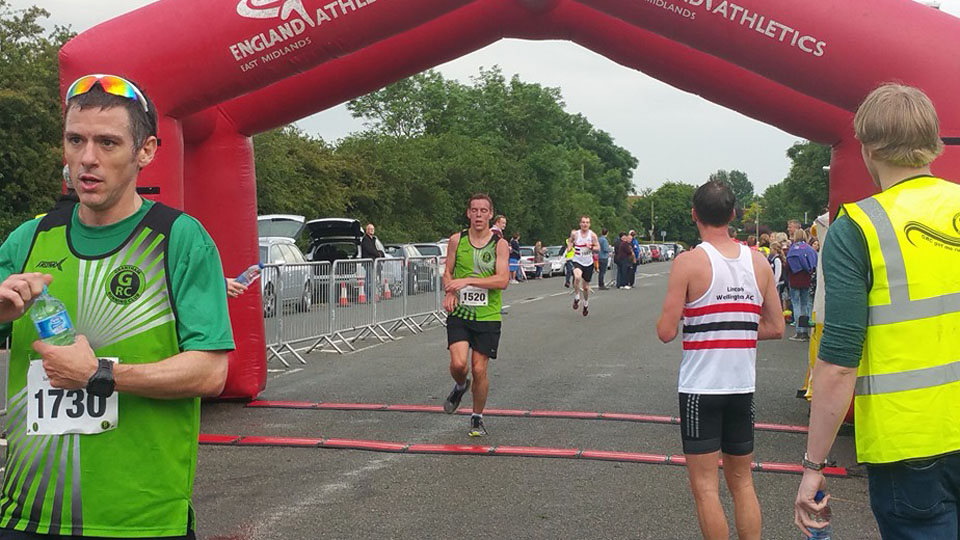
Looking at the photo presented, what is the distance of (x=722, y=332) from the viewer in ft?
14.4

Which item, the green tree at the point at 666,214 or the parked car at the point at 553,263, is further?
the green tree at the point at 666,214

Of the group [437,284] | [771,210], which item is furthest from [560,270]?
[771,210]

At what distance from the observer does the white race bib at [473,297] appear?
786cm

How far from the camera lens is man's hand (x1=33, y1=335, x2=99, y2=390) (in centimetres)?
228

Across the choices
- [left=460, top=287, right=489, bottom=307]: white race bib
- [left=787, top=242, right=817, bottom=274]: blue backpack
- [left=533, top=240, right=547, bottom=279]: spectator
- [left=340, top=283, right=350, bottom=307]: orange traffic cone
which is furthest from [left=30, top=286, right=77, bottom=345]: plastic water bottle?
[left=533, top=240, right=547, bottom=279]: spectator

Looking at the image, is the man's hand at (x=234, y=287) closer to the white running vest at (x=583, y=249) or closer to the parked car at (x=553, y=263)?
the white running vest at (x=583, y=249)

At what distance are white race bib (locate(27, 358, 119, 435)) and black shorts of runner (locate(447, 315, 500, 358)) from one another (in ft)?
18.1

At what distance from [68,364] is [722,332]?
9.83ft

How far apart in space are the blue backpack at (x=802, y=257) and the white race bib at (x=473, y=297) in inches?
316

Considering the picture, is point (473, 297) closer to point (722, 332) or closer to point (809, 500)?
point (722, 332)

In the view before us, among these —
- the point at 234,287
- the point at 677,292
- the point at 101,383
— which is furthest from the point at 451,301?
the point at 101,383

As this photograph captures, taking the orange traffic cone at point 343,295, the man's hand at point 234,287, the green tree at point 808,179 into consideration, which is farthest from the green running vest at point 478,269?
the green tree at point 808,179

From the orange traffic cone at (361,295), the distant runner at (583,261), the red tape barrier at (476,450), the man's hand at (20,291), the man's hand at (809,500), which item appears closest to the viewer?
the man's hand at (20,291)

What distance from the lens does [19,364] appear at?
2.47 meters
